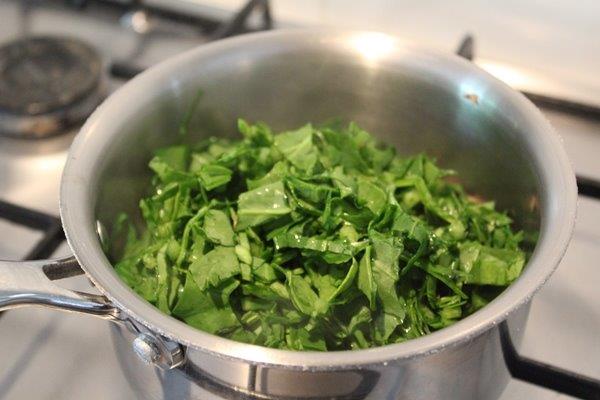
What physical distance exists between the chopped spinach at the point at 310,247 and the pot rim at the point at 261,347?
8 cm

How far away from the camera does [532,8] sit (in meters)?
1.09

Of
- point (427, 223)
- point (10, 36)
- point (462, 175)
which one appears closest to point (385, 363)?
point (427, 223)

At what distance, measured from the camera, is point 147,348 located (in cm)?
55

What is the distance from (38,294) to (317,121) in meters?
0.43

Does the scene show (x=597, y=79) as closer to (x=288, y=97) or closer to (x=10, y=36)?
(x=288, y=97)

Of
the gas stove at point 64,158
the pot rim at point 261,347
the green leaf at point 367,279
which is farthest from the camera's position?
the gas stove at point 64,158

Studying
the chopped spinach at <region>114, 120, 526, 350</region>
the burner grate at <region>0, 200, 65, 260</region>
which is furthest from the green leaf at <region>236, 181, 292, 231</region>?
the burner grate at <region>0, 200, 65, 260</region>

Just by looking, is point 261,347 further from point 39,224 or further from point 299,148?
point 39,224

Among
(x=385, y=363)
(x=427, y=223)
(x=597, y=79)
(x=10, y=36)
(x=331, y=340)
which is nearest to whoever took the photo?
(x=385, y=363)

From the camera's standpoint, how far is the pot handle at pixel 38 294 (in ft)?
1.86

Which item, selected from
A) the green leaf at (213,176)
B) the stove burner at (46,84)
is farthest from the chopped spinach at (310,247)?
the stove burner at (46,84)

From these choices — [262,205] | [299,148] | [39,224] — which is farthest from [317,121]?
[39,224]

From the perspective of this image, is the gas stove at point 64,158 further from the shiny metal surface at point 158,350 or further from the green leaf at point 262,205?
the green leaf at point 262,205

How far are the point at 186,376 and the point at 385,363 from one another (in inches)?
6.8
